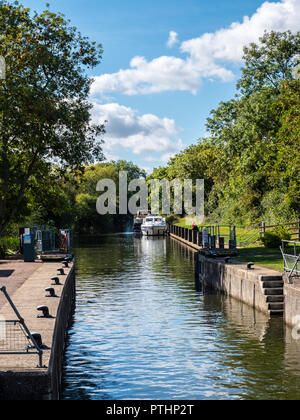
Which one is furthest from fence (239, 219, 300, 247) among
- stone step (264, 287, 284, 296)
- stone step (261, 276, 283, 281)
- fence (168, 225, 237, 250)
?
stone step (264, 287, 284, 296)

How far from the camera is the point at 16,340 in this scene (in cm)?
1227

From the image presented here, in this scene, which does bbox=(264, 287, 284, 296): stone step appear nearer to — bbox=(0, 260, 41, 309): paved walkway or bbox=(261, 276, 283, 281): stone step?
bbox=(261, 276, 283, 281): stone step

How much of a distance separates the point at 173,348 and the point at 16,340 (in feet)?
20.4

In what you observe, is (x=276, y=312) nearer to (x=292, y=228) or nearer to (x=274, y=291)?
(x=274, y=291)

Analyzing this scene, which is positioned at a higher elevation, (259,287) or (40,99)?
(40,99)

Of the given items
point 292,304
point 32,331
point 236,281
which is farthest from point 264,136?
point 32,331

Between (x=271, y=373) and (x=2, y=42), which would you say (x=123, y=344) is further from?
(x=2, y=42)

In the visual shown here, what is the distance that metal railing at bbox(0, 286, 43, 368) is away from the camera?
1056cm

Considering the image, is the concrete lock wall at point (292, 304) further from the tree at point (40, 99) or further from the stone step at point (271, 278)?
the tree at point (40, 99)

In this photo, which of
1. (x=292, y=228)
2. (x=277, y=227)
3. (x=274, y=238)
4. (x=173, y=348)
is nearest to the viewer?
(x=173, y=348)

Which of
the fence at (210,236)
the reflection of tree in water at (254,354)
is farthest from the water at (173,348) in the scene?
the fence at (210,236)

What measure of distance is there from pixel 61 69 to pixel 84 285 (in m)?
11.4

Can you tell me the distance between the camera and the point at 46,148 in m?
26.6

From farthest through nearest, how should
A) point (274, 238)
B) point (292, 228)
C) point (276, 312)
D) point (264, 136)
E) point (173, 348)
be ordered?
point (264, 136)
point (292, 228)
point (274, 238)
point (276, 312)
point (173, 348)
